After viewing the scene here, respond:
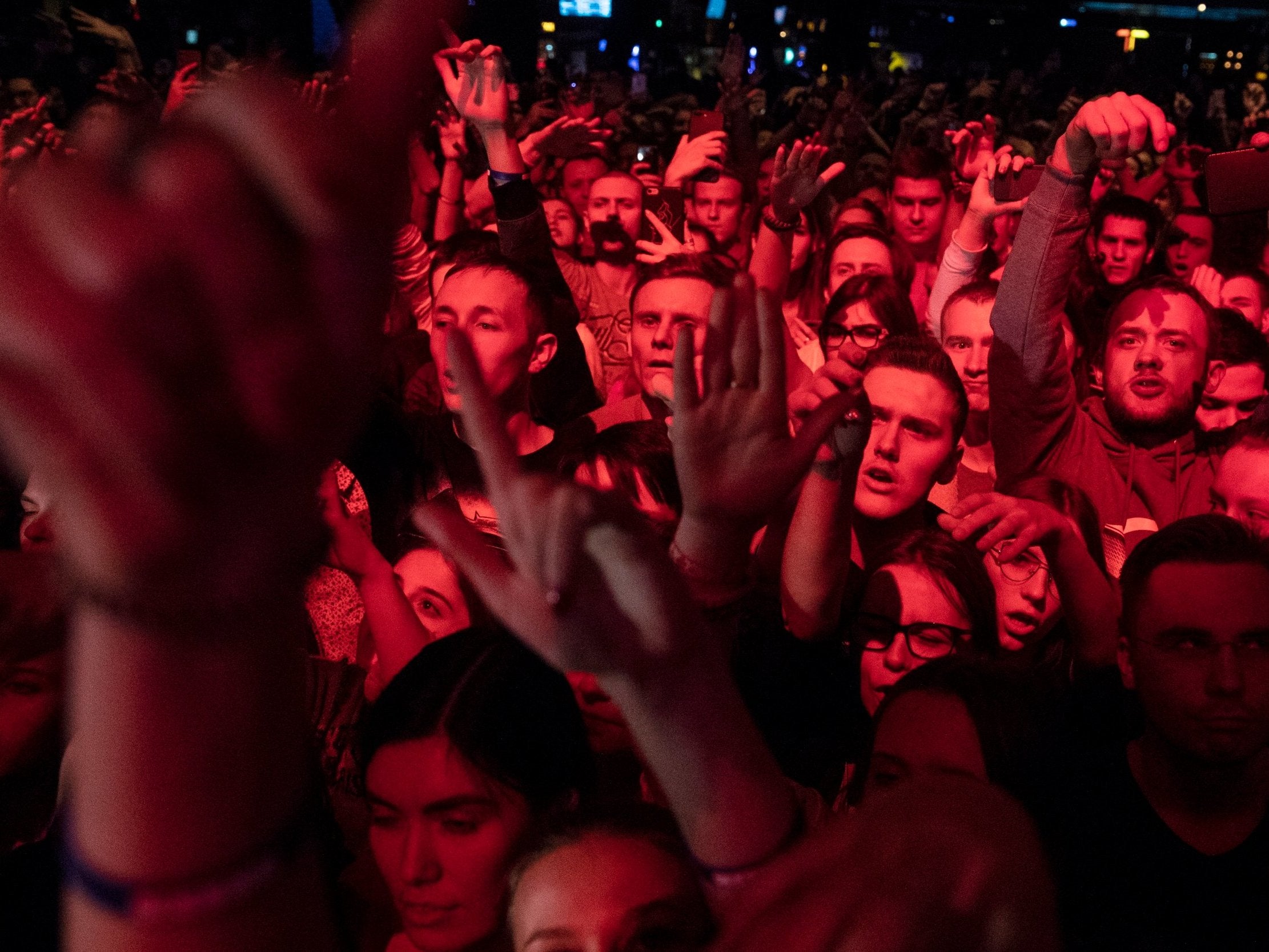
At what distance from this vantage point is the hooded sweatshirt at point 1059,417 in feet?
8.32

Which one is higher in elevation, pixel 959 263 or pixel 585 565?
pixel 585 565

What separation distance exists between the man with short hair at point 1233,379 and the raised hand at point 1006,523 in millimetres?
1552

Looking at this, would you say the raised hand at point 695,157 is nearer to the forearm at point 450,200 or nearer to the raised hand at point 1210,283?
the forearm at point 450,200

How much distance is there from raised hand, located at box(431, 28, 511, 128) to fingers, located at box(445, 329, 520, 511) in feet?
10.1

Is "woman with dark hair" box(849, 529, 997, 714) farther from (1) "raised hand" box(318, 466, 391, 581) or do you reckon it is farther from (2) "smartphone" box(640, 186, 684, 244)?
(2) "smartphone" box(640, 186, 684, 244)

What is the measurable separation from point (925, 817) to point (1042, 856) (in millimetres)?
72

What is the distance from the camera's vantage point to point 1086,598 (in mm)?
1925

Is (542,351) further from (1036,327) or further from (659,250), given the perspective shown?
(1036,327)

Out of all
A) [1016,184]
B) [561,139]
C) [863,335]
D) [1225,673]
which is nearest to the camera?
[1225,673]

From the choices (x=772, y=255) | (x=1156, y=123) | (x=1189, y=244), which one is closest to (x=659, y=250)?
(x=772, y=255)

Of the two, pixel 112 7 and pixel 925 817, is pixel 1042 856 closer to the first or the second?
pixel 925 817

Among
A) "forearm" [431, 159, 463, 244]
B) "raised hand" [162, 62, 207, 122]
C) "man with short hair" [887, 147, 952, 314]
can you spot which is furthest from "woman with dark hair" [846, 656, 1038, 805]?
"raised hand" [162, 62, 207, 122]

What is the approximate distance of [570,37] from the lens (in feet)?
67.1

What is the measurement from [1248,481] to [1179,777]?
932 mm
